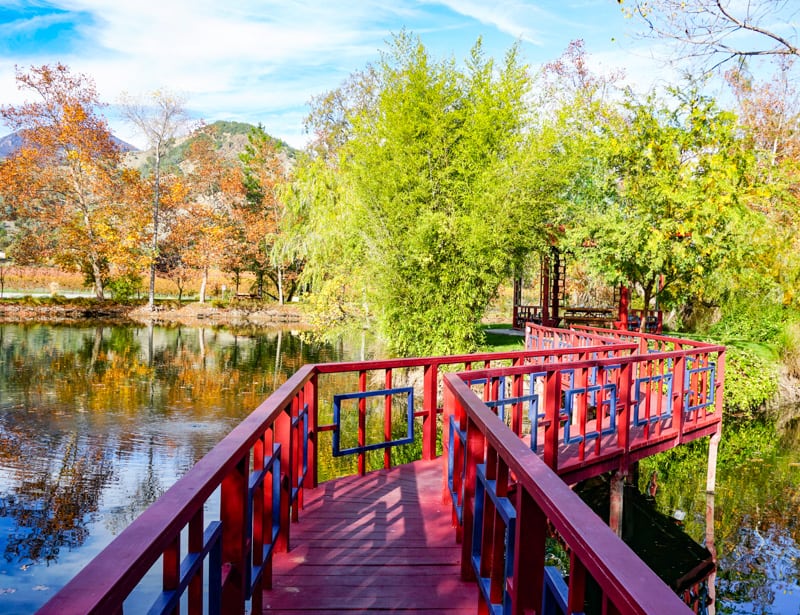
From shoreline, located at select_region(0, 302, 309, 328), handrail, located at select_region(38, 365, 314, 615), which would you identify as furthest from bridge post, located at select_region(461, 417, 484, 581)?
shoreline, located at select_region(0, 302, 309, 328)

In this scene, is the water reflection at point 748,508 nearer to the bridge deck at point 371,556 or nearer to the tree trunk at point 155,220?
the bridge deck at point 371,556

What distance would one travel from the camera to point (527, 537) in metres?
2.03

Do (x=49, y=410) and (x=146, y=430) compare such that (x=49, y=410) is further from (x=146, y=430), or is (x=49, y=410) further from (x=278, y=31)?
(x=278, y=31)

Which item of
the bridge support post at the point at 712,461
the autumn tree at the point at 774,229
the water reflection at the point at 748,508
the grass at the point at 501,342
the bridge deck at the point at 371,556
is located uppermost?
the autumn tree at the point at 774,229

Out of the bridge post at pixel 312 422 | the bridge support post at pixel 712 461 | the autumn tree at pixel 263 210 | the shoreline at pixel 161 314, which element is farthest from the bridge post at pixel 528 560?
the autumn tree at pixel 263 210

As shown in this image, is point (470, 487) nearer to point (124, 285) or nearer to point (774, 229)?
point (774, 229)

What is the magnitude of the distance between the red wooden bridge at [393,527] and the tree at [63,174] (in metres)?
29.8

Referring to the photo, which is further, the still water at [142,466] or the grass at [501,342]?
the grass at [501,342]

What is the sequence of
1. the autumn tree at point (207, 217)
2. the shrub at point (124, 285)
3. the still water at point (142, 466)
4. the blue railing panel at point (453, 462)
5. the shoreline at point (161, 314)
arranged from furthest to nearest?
the autumn tree at point (207, 217) < the shrub at point (124, 285) < the shoreline at point (161, 314) < the still water at point (142, 466) < the blue railing panel at point (453, 462)

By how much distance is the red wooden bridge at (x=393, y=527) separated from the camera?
1319 mm

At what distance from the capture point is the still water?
6836mm

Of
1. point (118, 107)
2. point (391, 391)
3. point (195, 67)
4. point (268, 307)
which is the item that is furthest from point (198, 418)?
point (195, 67)

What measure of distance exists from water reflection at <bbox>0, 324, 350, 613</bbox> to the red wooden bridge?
1.53 metres

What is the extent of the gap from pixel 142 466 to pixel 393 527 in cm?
700
